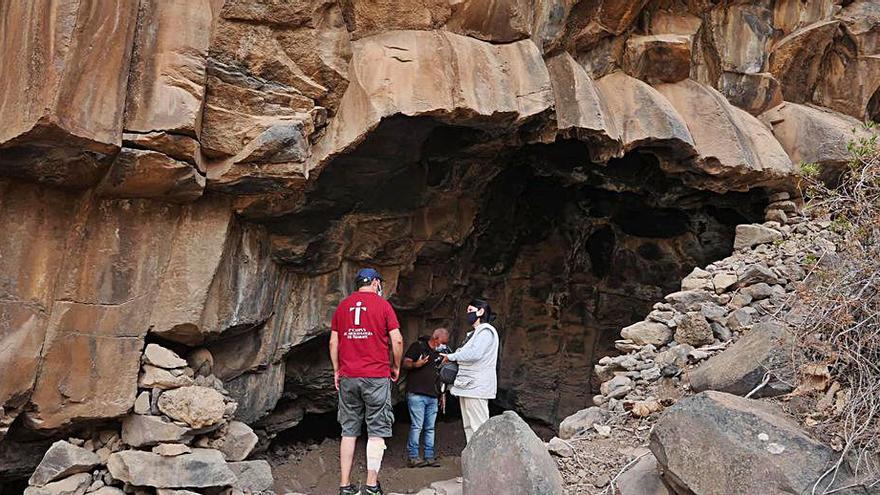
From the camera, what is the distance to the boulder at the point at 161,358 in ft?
20.1

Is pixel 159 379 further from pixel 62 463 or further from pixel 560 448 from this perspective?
pixel 560 448

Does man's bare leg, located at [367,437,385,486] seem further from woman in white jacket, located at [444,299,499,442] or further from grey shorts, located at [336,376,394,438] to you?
woman in white jacket, located at [444,299,499,442]

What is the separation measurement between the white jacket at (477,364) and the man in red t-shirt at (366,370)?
3.33ft

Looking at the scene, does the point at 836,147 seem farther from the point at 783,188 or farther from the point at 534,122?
the point at 534,122

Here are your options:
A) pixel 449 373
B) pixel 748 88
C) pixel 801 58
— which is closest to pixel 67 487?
pixel 449 373

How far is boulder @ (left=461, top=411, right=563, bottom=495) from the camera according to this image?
14.0 feet

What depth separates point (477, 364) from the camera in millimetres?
6336

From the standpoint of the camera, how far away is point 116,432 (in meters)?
6.04

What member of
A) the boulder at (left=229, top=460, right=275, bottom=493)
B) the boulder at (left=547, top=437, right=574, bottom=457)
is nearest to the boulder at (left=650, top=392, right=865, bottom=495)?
the boulder at (left=547, top=437, right=574, bottom=457)

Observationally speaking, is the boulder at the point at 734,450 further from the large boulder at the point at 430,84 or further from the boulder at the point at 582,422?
the large boulder at the point at 430,84

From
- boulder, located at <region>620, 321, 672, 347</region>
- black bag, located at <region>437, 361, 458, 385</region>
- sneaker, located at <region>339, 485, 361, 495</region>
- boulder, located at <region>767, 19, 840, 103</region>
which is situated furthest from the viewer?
boulder, located at <region>767, 19, 840, 103</region>

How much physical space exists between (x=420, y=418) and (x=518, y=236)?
13.8ft

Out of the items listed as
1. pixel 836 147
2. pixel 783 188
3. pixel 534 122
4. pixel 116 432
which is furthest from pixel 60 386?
pixel 836 147

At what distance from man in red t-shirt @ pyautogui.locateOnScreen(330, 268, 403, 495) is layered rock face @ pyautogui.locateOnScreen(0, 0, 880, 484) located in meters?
1.76
